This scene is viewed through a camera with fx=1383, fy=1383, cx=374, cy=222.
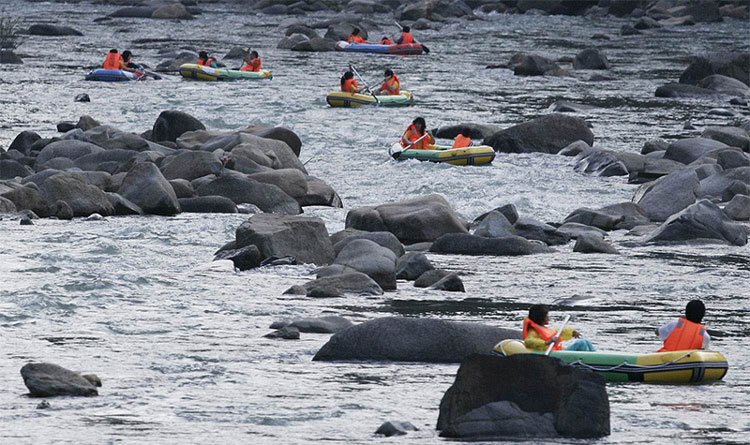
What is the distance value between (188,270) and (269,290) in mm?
1377

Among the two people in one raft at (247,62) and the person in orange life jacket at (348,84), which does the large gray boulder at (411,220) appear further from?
the two people in one raft at (247,62)

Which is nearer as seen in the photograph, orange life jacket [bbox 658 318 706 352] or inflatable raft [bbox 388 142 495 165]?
orange life jacket [bbox 658 318 706 352]

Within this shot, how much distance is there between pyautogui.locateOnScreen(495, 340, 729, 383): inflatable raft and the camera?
10312 millimetres

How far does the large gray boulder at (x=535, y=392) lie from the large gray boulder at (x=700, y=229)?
8.33 m

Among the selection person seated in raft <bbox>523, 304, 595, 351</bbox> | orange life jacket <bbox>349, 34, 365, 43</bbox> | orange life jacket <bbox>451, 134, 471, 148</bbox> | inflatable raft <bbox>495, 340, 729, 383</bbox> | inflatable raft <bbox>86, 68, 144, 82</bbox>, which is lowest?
inflatable raft <bbox>86, 68, 144, 82</bbox>

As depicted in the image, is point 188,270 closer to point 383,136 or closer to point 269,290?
point 269,290

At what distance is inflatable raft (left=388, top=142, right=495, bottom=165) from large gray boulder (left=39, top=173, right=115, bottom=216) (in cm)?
659

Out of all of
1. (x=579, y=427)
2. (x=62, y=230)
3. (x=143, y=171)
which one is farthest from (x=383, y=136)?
(x=579, y=427)

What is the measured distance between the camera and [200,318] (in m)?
12.5

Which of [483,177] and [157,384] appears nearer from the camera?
[157,384]

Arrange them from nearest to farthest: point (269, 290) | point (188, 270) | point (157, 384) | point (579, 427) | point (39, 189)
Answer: point (579, 427) < point (157, 384) < point (269, 290) < point (188, 270) < point (39, 189)

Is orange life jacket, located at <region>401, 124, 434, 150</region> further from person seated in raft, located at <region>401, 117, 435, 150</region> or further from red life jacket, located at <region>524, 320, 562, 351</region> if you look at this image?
red life jacket, located at <region>524, 320, 562, 351</region>

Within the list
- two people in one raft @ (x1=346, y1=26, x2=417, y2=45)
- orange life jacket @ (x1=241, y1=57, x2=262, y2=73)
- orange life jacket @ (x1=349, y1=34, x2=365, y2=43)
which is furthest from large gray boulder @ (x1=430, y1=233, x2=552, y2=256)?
orange life jacket @ (x1=349, y1=34, x2=365, y2=43)

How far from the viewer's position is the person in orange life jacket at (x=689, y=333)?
1063 centimetres
